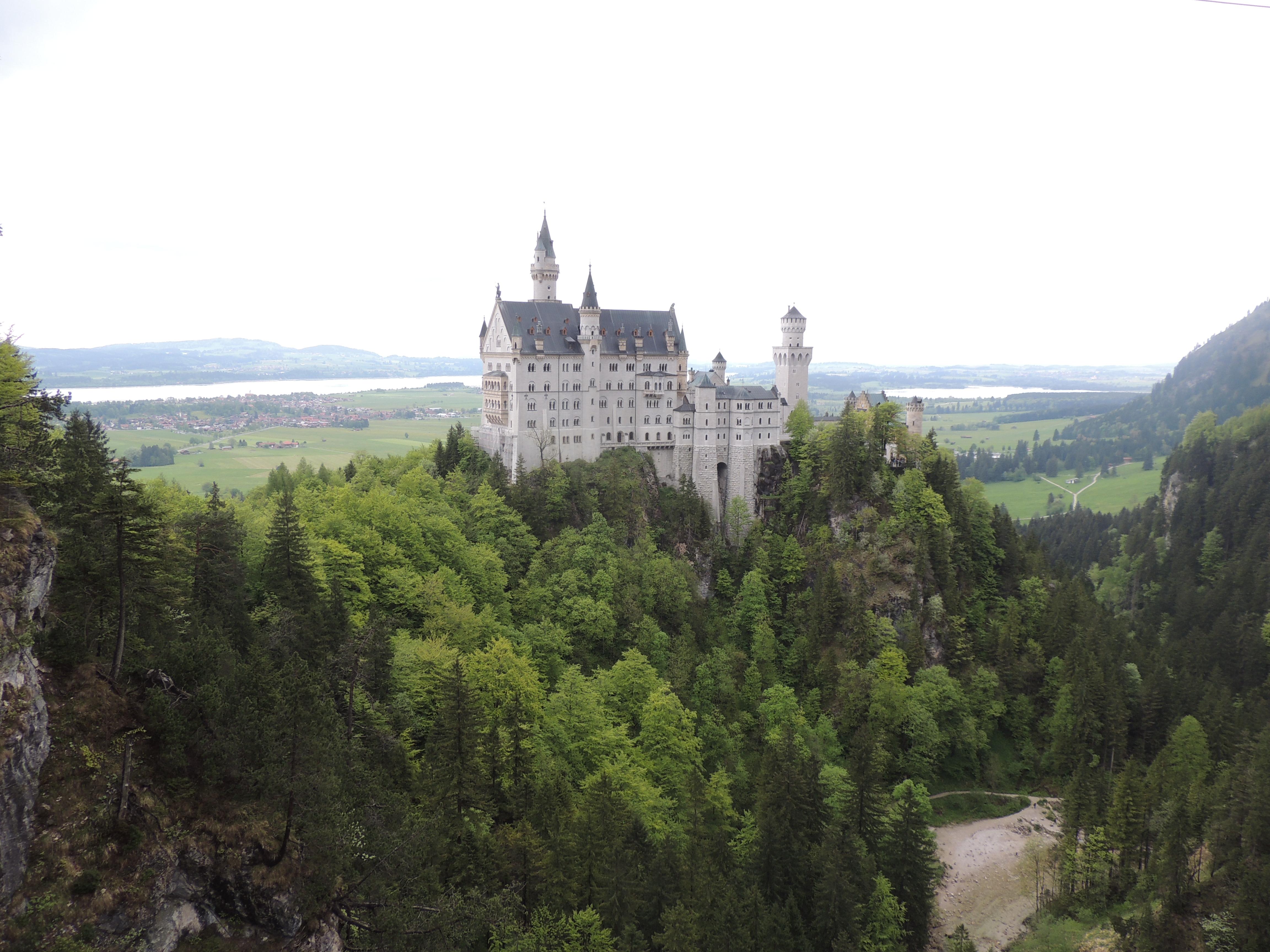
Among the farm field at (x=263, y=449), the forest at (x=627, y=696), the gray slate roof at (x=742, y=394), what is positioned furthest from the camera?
the farm field at (x=263, y=449)

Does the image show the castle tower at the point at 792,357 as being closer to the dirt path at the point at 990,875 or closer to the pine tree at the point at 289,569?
the dirt path at the point at 990,875

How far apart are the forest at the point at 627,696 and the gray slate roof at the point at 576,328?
434 inches

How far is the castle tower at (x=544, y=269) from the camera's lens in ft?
277

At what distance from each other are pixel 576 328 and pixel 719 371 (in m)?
16.2

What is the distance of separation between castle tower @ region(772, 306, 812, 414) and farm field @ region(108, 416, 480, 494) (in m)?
35.6

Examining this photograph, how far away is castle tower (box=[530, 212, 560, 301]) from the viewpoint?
8450 cm

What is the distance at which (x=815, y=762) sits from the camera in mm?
49188

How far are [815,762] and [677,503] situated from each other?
37684 mm

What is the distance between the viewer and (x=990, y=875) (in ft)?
184

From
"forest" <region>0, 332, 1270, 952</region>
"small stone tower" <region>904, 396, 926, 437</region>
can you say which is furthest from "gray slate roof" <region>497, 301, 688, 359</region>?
"small stone tower" <region>904, 396, 926, 437</region>

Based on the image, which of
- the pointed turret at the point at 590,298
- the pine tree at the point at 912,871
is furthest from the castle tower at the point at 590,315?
the pine tree at the point at 912,871

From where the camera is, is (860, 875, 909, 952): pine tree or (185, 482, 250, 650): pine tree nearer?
(185, 482, 250, 650): pine tree

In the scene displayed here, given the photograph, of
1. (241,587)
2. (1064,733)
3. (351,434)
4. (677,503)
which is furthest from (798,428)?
(351,434)

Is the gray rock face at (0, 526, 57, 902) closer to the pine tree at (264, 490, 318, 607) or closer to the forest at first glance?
the forest
